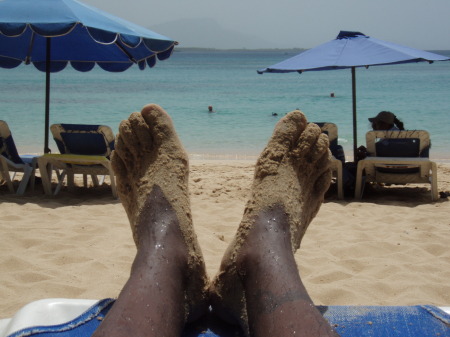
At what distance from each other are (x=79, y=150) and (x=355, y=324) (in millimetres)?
4449

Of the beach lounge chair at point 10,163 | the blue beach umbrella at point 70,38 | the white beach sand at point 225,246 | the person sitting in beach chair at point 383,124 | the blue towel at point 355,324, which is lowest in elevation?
the white beach sand at point 225,246

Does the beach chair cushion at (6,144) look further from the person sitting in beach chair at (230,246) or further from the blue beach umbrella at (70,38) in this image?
the person sitting in beach chair at (230,246)

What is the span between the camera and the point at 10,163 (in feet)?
18.5

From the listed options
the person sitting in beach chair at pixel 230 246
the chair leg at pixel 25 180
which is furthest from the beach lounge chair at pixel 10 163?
the person sitting in beach chair at pixel 230 246

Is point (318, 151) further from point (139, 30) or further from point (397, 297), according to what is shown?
point (139, 30)

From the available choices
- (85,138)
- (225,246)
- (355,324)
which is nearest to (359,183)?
(225,246)

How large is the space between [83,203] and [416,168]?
133 inches

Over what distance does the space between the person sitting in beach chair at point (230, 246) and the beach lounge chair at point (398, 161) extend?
11.3 ft

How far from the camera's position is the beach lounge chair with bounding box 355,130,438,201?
5.58 m

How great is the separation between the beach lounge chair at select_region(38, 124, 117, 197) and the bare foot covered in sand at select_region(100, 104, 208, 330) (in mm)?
3212

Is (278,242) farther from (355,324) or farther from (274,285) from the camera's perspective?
(355,324)

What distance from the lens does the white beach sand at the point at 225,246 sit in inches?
113

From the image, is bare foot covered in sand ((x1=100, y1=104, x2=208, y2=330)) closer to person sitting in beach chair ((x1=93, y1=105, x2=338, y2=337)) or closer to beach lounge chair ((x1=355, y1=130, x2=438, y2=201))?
person sitting in beach chair ((x1=93, y1=105, x2=338, y2=337))

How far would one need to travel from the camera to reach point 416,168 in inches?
222
